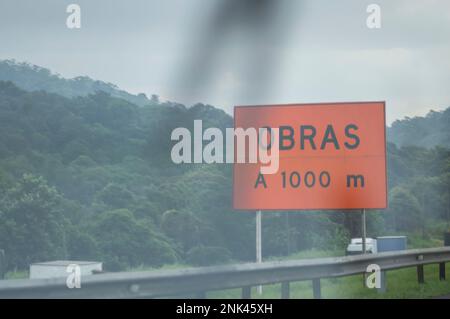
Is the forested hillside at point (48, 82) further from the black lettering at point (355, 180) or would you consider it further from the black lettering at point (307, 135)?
the black lettering at point (355, 180)

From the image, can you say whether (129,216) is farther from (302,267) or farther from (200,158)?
(302,267)

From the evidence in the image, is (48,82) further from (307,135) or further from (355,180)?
(355,180)

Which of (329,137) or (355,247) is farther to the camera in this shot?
(355,247)

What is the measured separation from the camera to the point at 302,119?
29.4 ft

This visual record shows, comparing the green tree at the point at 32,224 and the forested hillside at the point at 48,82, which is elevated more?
the forested hillside at the point at 48,82

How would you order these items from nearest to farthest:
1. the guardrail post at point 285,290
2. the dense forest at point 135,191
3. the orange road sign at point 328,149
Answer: the guardrail post at point 285,290 → the orange road sign at point 328,149 → the dense forest at point 135,191

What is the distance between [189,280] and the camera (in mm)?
5871

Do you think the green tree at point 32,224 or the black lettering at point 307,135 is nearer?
the black lettering at point 307,135

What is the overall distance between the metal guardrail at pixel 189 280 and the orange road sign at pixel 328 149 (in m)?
0.98

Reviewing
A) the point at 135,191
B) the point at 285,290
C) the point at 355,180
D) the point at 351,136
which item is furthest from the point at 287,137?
the point at 135,191

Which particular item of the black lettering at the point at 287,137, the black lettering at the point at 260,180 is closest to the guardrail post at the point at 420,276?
the black lettering at the point at 260,180

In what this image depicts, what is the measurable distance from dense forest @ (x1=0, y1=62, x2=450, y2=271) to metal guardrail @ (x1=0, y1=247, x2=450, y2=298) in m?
1.79

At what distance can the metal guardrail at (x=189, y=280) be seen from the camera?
4.99m

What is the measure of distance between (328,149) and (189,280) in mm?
3514
